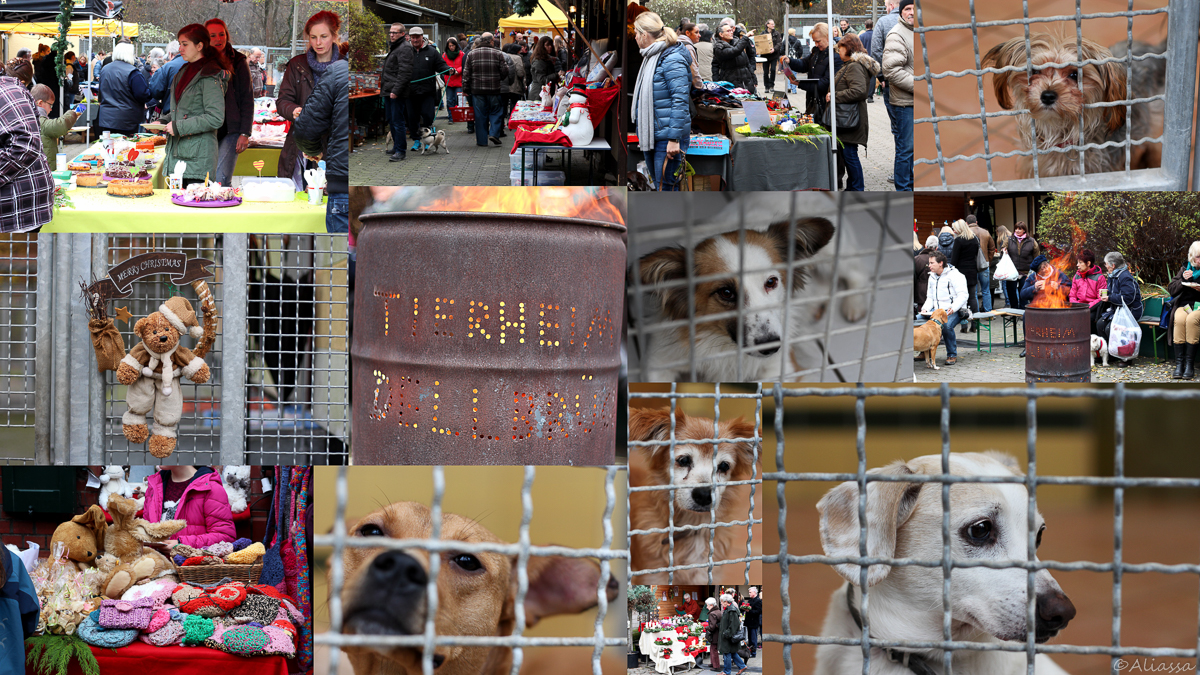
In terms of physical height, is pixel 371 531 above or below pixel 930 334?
below

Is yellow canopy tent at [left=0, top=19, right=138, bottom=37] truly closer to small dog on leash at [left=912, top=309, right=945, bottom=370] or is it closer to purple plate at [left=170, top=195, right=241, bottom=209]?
purple plate at [left=170, top=195, right=241, bottom=209]

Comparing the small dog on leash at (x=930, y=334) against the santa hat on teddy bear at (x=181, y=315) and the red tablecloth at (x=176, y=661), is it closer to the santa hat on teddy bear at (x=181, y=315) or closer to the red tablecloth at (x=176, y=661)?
the red tablecloth at (x=176, y=661)

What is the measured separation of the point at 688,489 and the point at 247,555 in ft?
9.67

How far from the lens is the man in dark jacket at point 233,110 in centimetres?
564

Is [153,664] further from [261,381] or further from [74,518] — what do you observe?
[261,381]

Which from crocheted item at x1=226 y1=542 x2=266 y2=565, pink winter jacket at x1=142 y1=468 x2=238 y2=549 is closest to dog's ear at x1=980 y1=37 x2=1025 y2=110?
crocheted item at x1=226 y1=542 x2=266 y2=565

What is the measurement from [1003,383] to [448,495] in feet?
9.50

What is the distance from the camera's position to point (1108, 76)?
15.5 feet

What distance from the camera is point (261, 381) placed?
5.93 m

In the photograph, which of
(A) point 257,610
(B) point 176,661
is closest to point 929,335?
(A) point 257,610

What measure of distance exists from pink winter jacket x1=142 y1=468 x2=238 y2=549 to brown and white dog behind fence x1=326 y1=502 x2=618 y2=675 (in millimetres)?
1904

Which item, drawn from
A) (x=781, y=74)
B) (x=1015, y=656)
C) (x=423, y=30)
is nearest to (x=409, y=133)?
(x=423, y=30)

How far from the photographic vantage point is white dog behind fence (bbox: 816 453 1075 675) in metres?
4.20

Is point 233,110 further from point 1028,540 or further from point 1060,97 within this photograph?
point 1028,540
